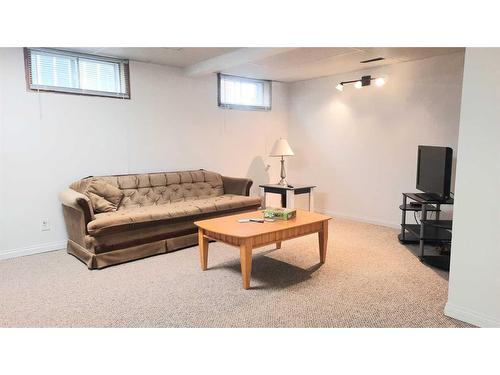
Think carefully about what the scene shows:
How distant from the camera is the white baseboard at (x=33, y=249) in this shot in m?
3.74

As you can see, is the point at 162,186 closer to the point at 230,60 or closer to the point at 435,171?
the point at 230,60

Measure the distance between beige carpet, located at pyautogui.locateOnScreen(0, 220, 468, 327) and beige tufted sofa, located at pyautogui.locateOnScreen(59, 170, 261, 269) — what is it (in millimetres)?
153

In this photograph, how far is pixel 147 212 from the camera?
374 centimetres

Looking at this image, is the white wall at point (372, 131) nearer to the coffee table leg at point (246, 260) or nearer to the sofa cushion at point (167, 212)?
the sofa cushion at point (167, 212)

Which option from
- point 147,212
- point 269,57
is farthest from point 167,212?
point 269,57

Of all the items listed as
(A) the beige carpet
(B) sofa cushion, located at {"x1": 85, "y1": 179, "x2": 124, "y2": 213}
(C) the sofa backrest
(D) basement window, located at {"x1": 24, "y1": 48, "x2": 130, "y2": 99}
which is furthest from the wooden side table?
(D) basement window, located at {"x1": 24, "y1": 48, "x2": 130, "y2": 99}

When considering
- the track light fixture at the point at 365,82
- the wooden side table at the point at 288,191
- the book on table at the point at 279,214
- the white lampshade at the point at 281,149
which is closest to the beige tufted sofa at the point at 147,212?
the wooden side table at the point at 288,191

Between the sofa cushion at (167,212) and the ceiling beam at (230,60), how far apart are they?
5.37 ft

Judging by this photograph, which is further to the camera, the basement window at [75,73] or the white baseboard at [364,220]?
the white baseboard at [364,220]

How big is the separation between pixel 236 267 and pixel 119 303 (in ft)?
3.75

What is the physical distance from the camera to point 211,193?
4.93m
